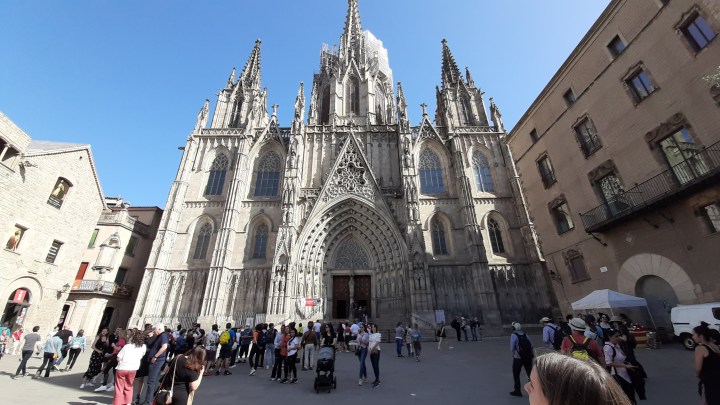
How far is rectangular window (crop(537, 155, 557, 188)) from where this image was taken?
17516 mm

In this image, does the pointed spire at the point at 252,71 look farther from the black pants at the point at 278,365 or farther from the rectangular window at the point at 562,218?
the black pants at the point at 278,365

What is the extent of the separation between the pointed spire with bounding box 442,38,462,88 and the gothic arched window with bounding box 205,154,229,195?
2295cm

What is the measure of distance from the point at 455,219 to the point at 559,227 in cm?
749

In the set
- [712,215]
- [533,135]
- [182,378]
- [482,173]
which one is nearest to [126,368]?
[182,378]

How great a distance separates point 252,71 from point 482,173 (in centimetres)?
2648

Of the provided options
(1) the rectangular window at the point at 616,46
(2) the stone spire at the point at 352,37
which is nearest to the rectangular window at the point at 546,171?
(1) the rectangular window at the point at 616,46

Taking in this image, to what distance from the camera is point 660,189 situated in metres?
11.9

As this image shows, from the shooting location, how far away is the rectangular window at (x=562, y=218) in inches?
646

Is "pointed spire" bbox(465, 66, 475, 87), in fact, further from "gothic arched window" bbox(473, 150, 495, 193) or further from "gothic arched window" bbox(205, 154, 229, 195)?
"gothic arched window" bbox(205, 154, 229, 195)

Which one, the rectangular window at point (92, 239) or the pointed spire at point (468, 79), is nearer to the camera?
the rectangular window at point (92, 239)

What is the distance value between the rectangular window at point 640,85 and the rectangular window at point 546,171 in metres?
5.15

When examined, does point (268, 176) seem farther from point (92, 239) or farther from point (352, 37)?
point (352, 37)

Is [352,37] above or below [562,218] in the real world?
above

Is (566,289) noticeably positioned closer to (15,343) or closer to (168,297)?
(168,297)
